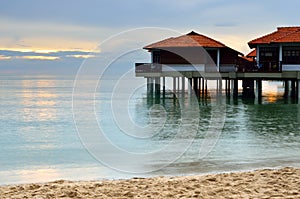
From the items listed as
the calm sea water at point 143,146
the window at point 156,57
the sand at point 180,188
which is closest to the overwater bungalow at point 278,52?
the calm sea water at point 143,146

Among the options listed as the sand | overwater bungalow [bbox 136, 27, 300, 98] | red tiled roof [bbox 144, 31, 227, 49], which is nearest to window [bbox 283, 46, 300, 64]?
overwater bungalow [bbox 136, 27, 300, 98]

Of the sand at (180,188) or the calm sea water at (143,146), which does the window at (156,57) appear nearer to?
the calm sea water at (143,146)

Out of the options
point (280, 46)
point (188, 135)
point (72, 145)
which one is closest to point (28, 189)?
point (72, 145)

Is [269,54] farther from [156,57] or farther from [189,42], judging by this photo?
[156,57]

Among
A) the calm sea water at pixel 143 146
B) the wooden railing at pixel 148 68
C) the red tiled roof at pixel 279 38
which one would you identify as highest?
the red tiled roof at pixel 279 38

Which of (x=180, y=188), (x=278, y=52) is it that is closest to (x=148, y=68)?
(x=278, y=52)

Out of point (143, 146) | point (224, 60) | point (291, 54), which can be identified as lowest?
point (143, 146)

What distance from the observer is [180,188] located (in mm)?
6578

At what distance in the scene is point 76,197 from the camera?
6.13 m

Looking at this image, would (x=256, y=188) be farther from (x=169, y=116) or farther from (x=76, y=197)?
(x=169, y=116)

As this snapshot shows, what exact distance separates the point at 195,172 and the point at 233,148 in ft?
10.4

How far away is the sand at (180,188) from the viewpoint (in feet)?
20.3

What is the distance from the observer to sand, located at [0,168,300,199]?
20.3 feet

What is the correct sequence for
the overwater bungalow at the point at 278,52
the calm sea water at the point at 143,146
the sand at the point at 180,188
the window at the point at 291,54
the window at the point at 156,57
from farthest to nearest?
the window at the point at 156,57, the window at the point at 291,54, the overwater bungalow at the point at 278,52, the calm sea water at the point at 143,146, the sand at the point at 180,188
